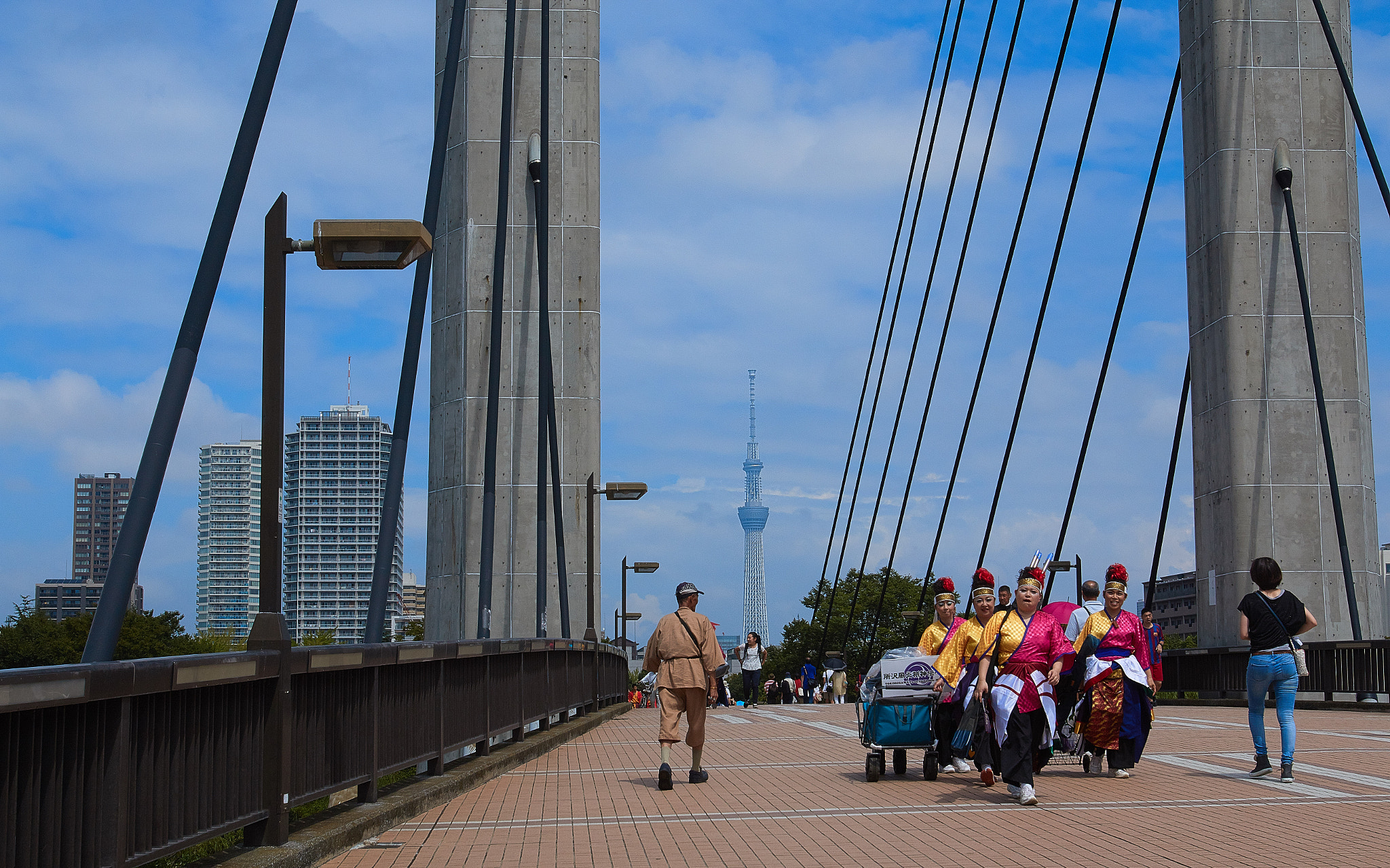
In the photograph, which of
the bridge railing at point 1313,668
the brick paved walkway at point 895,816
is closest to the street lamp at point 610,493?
the bridge railing at point 1313,668

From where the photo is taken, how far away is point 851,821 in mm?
8289

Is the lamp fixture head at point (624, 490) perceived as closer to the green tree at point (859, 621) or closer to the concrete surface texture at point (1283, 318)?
the concrete surface texture at point (1283, 318)

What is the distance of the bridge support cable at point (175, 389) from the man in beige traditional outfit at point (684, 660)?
12.4 feet

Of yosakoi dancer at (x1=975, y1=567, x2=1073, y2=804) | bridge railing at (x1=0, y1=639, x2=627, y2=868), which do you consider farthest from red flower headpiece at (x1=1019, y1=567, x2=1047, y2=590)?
bridge railing at (x1=0, y1=639, x2=627, y2=868)

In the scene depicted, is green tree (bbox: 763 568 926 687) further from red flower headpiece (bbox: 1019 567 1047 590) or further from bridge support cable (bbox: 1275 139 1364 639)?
red flower headpiece (bbox: 1019 567 1047 590)

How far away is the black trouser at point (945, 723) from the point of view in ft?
35.0

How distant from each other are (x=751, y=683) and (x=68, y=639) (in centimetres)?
5931

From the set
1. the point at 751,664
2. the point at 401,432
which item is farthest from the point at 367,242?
the point at 751,664

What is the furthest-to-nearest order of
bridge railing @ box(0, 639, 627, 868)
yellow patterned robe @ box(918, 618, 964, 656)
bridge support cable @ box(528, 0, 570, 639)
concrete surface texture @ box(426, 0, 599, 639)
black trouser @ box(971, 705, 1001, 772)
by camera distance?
1. concrete surface texture @ box(426, 0, 599, 639)
2. bridge support cable @ box(528, 0, 570, 639)
3. yellow patterned robe @ box(918, 618, 964, 656)
4. black trouser @ box(971, 705, 1001, 772)
5. bridge railing @ box(0, 639, 627, 868)

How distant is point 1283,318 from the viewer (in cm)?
2470

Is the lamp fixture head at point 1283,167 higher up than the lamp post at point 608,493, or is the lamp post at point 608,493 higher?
the lamp fixture head at point 1283,167

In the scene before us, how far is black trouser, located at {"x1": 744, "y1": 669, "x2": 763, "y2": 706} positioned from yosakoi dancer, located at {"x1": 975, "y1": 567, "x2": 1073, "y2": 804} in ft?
66.5

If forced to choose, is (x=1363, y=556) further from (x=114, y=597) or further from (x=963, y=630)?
(x=114, y=597)

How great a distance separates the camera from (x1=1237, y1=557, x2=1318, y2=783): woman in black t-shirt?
32.9ft
